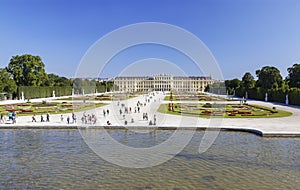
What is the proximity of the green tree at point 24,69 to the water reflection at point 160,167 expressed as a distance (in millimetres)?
45676

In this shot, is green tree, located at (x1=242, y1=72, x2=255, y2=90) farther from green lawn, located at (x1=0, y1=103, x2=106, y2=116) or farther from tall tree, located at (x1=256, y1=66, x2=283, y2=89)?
green lawn, located at (x1=0, y1=103, x2=106, y2=116)

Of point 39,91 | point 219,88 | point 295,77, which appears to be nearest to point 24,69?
point 39,91

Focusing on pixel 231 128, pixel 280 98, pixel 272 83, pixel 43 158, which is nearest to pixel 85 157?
pixel 43 158

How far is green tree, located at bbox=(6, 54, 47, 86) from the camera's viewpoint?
5531 centimetres

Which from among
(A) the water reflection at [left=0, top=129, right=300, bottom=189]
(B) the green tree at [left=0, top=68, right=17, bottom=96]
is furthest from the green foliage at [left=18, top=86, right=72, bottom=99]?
(A) the water reflection at [left=0, top=129, right=300, bottom=189]

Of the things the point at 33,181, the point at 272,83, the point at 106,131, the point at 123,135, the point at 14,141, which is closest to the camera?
the point at 33,181

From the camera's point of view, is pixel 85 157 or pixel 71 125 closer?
pixel 85 157

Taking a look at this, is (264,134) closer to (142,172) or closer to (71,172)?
(142,172)

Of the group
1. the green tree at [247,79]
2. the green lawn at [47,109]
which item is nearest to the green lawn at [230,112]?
the green lawn at [47,109]

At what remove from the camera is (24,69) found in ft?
186

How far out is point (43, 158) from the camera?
1052 centimetres

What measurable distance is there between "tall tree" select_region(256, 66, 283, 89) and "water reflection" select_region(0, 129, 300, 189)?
40857mm

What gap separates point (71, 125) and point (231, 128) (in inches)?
360

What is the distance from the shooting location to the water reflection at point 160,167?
7992 millimetres
